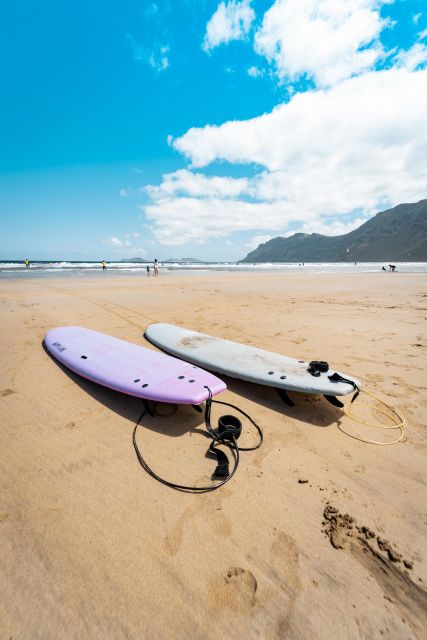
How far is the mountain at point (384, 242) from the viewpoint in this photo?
103m

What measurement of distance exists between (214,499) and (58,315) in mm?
7054

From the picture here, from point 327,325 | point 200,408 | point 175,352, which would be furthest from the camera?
point 327,325

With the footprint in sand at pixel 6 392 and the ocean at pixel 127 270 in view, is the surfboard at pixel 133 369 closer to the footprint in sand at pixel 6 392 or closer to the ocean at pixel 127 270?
the footprint in sand at pixel 6 392

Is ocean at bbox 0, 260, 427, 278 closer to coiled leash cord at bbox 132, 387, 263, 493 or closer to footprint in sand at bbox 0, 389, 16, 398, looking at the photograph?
footprint in sand at bbox 0, 389, 16, 398

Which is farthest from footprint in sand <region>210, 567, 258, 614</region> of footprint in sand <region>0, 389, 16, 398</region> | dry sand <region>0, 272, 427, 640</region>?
footprint in sand <region>0, 389, 16, 398</region>

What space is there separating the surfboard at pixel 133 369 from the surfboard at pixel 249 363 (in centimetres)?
49

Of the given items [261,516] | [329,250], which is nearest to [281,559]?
[261,516]

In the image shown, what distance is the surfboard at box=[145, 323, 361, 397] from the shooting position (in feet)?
9.62

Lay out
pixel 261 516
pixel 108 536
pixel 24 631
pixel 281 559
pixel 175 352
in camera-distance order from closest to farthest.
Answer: pixel 24 631 < pixel 281 559 < pixel 108 536 < pixel 261 516 < pixel 175 352

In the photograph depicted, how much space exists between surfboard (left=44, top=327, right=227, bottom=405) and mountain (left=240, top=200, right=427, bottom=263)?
352 feet

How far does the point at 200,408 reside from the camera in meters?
2.97

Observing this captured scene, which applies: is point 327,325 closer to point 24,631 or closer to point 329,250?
point 24,631

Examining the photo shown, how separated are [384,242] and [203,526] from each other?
146 metres

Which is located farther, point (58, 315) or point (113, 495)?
point (58, 315)
